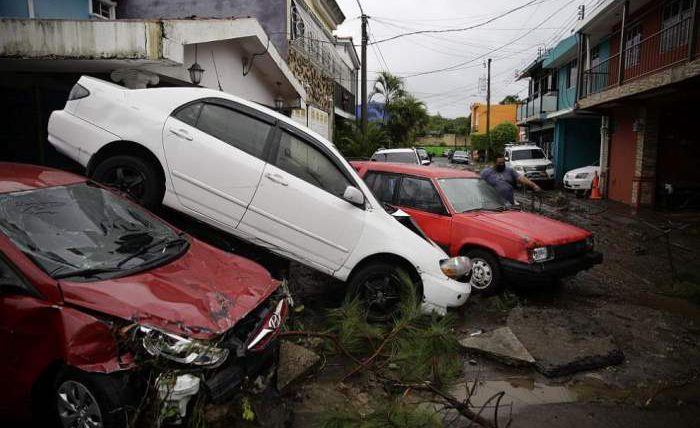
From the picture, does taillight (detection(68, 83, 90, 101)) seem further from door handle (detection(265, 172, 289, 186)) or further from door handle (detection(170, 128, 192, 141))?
door handle (detection(265, 172, 289, 186))

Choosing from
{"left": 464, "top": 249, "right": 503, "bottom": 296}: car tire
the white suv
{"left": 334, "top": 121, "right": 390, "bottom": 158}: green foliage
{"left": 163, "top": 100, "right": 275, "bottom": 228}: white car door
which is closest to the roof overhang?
{"left": 163, "top": 100, "right": 275, "bottom": 228}: white car door

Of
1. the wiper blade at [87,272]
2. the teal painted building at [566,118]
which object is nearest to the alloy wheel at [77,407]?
the wiper blade at [87,272]

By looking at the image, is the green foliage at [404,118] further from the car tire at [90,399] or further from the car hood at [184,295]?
the car tire at [90,399]

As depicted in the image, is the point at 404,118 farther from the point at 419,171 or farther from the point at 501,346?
the point at 501,346

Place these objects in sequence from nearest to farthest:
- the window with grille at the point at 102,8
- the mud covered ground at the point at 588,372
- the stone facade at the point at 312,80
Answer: the mud covered ground at the point at 588,372 < the window with grille at the point at 102,8 < the stone facade at the point at 312,80

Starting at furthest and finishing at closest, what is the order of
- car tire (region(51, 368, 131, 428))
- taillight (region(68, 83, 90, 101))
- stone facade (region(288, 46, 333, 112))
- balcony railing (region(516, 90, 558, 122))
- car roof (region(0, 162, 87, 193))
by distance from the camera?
balcony railing (region(516, 90, 558, 122)) → stone facade (region(288, 46, 333, 112)) → taillight (region(68, 83, 90, 101)) → car roof (region(0, 162, 87, 193)) → car tire (region(51, 368, 131, 428))

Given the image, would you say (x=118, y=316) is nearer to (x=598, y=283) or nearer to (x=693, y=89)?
(x=598, y=283)

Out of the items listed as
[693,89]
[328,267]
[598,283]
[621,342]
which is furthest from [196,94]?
[693,89]

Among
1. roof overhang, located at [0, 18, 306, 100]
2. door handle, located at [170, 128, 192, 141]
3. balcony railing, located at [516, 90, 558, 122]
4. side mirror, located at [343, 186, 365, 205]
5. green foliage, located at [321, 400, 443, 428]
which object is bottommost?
green foliage, located at [321, 400, 443, 428]

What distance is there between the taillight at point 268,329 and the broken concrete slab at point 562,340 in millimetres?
2490

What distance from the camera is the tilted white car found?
4914mm

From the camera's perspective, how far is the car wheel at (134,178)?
4.97 metres

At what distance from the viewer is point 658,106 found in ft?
50.3

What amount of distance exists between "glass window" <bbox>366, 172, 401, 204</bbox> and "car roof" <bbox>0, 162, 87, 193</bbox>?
4.02 m
